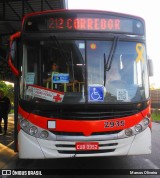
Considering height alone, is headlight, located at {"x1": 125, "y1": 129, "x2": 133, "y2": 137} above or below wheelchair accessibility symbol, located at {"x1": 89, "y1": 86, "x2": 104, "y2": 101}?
below

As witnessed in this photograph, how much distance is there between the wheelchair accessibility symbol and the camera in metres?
6.78

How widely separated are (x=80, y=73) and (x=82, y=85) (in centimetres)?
22

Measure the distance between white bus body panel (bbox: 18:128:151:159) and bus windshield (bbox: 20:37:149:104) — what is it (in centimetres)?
69

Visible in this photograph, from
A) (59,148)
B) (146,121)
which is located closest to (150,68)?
(146,121)

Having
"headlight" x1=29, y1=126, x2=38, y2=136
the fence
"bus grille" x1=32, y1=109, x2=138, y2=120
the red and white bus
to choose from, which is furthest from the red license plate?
the fence

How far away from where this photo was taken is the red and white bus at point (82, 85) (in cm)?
665

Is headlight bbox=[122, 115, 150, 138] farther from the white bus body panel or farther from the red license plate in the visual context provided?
the red license plate

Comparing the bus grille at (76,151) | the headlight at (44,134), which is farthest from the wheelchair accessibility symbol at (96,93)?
the headlight at (44,134)

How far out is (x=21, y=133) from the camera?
22.6 ft

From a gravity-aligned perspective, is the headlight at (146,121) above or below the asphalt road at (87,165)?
above

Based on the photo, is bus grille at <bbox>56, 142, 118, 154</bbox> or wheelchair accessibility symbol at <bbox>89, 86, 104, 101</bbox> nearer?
bus grille at <bbox>56, 142, 118, 154</bbox>

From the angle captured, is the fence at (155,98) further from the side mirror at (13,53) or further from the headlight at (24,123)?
the headlight at (24,123)

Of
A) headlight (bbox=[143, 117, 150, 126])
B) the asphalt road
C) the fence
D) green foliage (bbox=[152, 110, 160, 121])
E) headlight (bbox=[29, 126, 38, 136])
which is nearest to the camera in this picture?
headlight (bbox=[29, 126, 38, 136])

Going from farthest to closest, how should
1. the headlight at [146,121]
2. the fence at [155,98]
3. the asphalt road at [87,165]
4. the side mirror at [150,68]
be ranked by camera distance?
the fence at [155,98] → the asphalt road at [87,165] → the side mirror at [150,68] → the headlight at [146,121]
